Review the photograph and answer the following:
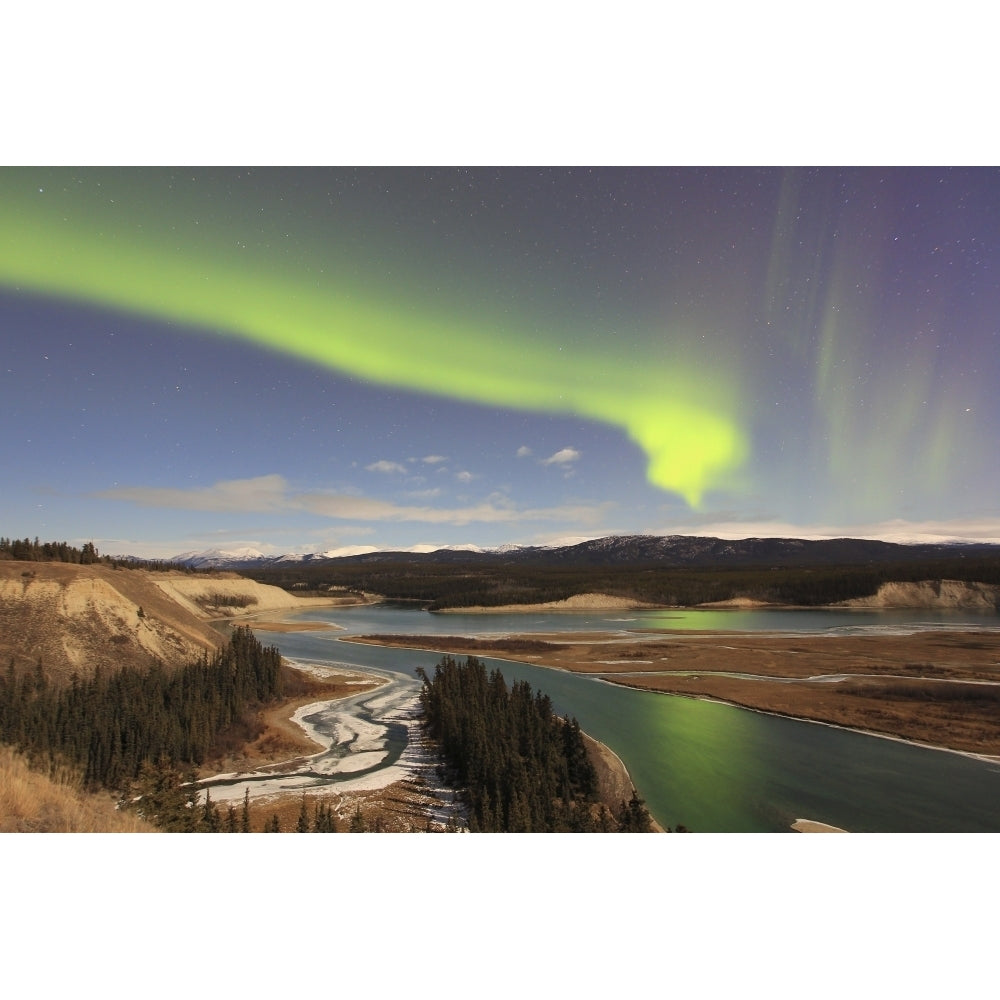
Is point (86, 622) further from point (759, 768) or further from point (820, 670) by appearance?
point (820, 670)

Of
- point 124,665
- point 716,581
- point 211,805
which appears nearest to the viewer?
point 211,805

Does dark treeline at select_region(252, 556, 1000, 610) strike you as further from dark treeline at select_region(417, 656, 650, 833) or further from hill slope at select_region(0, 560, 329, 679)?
dark treeline at select_region(417, 656, 650, 833)

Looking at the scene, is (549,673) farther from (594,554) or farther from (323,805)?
(594,554)

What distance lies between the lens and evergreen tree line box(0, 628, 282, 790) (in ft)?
51.7

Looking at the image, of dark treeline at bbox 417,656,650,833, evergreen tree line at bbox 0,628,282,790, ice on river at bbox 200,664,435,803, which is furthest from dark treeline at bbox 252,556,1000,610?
evergreen tree line at bbox 0,628,282,790

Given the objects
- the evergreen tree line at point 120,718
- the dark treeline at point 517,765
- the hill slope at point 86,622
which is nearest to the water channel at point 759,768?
the dark treeline at point 517,765

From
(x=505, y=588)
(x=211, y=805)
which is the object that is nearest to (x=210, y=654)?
(x=211, y=805)

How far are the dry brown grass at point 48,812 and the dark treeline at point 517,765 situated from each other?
736 centimetres

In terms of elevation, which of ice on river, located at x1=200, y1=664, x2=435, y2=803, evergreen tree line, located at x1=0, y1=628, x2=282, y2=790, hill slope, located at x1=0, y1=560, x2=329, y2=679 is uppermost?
hill slope, located at x1=0, y1=560, x2=329, y2=679

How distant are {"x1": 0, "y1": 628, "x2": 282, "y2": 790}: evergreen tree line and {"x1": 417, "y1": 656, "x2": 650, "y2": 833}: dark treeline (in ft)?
28.6

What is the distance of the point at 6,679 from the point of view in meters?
18.5

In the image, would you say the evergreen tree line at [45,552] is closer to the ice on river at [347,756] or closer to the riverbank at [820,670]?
the ice on river at [347,756]

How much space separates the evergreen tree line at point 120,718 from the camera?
15.8 metres

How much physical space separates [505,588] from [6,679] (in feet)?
281
